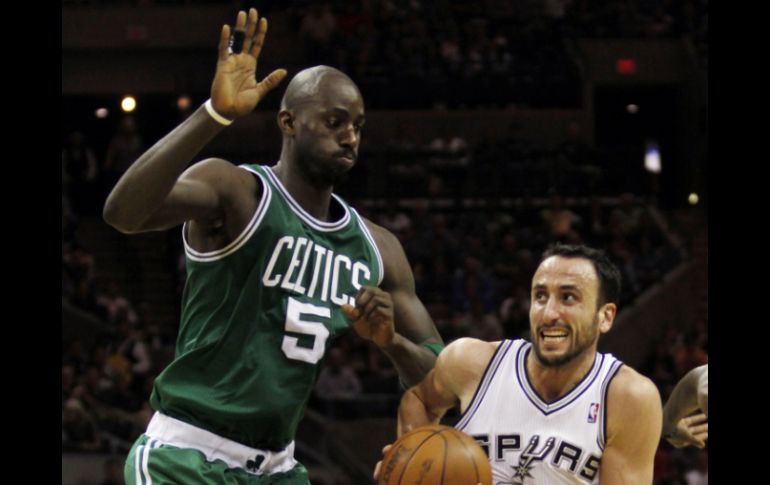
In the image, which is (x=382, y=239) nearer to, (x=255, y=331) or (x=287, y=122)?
(x=287, y=122)

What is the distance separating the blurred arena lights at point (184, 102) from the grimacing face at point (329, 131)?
14.9 m

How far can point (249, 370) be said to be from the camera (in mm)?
5109

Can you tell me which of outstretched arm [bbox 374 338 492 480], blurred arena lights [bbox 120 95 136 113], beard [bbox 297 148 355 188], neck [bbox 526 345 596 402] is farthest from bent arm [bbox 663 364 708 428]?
blurred arena lights [bbox 120 95 136 113]

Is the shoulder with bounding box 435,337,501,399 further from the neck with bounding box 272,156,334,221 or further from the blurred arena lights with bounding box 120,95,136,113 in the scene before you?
the blurred arena lights with bounding box 120,95,136,113

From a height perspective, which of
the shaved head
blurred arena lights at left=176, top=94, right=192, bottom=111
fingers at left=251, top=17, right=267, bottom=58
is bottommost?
the shaved head

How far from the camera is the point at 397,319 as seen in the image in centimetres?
562

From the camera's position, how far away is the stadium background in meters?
14.0

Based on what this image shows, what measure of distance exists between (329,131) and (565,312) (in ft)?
3.79

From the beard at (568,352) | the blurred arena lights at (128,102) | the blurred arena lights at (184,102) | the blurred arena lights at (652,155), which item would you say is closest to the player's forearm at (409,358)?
the beard at (568,352)

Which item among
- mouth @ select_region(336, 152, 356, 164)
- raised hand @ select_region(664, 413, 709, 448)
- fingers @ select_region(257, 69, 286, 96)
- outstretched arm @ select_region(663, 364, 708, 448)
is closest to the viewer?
fingers @ select_region(257, 69, 286, 96)

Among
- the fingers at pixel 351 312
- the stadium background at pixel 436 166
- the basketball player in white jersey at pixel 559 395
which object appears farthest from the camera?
the stadium background at pixel 436 166

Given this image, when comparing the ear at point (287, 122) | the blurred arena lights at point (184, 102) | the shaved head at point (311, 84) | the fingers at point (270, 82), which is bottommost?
the ear at point (287, 122)

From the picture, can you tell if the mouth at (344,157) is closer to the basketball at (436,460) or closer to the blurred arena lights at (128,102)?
the basketball at (436,460)

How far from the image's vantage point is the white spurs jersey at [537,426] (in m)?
5.34
